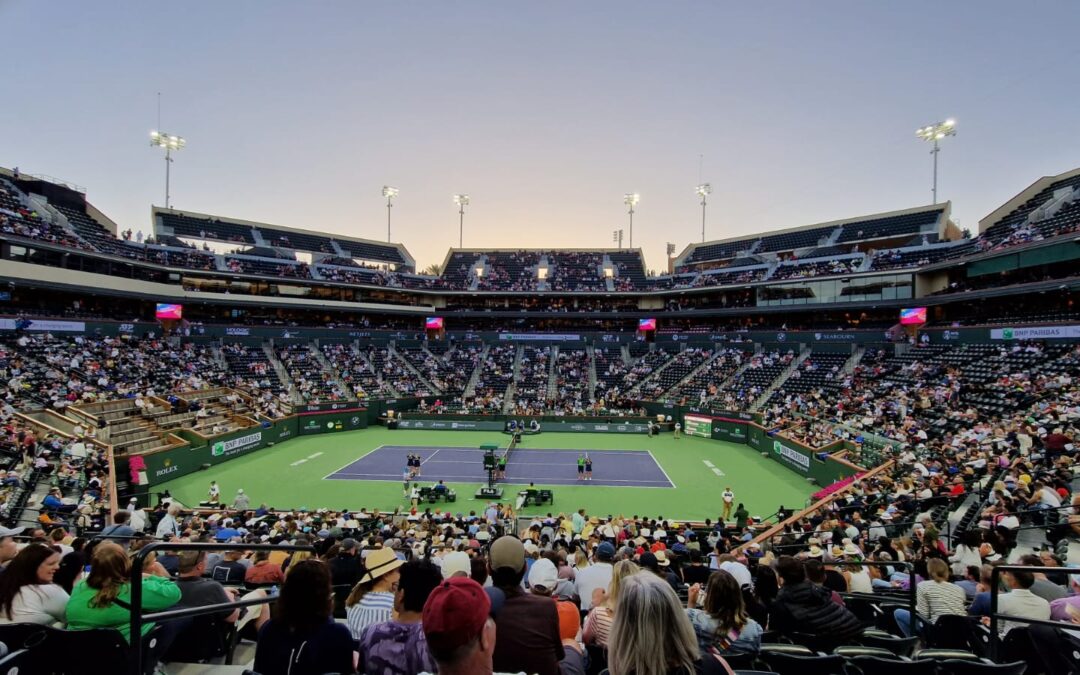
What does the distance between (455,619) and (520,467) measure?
86.1 ft

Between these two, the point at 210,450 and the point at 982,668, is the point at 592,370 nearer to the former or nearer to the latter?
the point at 210,450

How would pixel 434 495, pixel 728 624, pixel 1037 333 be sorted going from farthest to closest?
pixel 1037 333
pixel 434 495
pixel 728 624

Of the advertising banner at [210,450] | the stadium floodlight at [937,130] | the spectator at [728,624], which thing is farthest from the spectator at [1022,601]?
the stadium floodlight at [937,130]

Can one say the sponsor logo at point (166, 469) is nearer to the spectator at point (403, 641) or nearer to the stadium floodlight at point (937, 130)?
the spectator at point (403, 641)

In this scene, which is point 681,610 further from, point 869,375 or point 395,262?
point 395,262

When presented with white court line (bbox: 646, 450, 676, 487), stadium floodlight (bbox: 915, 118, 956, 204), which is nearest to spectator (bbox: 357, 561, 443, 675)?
white court line (bbox: 646, 450, 676, 487)

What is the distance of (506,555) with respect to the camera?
381 centimetres

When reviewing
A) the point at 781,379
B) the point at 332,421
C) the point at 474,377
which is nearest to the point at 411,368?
the point at 474,377

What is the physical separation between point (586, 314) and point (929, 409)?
114ft

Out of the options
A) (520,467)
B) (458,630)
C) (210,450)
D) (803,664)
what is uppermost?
(458,630)

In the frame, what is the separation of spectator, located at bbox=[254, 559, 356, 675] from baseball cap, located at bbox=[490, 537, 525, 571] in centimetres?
109

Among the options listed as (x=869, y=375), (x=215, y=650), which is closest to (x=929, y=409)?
(x=869, y=375)

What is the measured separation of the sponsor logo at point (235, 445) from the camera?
1101 inches

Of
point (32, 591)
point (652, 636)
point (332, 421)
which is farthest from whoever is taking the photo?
point (332, 421)
